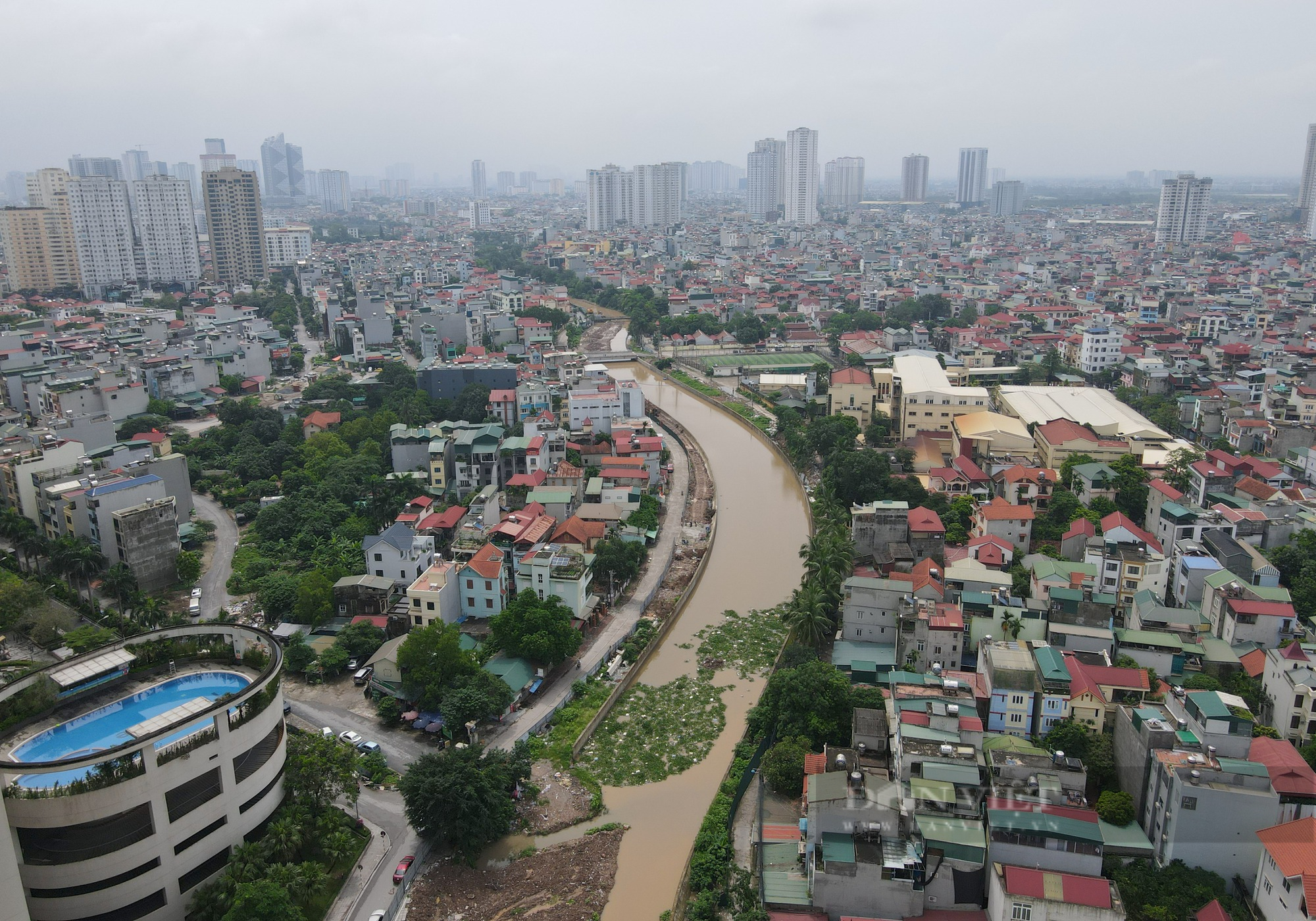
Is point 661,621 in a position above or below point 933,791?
below

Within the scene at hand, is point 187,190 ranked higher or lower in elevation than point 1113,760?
higher

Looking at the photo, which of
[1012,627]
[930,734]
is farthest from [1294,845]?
[1012,627]

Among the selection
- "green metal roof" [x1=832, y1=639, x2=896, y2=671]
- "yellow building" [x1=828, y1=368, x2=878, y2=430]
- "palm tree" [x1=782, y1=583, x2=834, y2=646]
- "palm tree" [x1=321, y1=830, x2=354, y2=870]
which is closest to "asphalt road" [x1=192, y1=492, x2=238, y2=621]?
"palm tree" [x1=321, y1=830, x2=354, y2=870]

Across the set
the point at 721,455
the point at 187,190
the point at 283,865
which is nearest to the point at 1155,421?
the point at 721,455

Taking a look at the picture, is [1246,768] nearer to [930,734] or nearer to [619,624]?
[930,734]

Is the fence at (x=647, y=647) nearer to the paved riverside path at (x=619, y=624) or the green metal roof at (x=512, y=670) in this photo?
the paved riverside path at (x=619, y=624)

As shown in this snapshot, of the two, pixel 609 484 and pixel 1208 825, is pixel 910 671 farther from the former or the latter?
pixel 609 484
